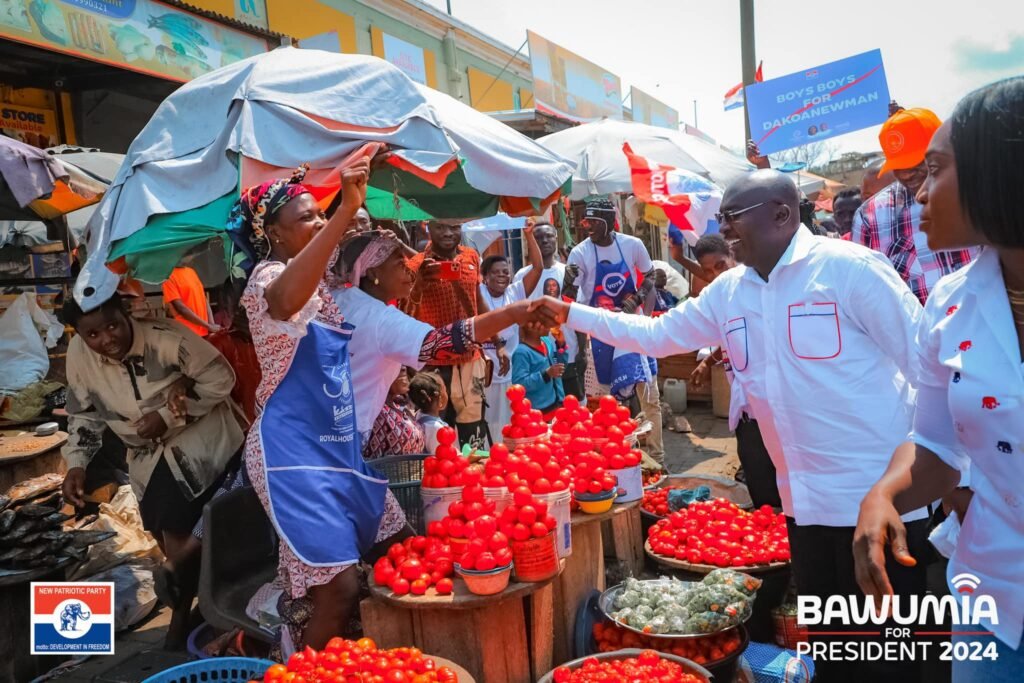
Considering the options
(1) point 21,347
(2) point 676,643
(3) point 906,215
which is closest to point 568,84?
(1) point 21,347

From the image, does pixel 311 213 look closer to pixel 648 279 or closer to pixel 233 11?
pixel 648 279

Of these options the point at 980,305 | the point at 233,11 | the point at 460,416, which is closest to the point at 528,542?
the point at 980,305

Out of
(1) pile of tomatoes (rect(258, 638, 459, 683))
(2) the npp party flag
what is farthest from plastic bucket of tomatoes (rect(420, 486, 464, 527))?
(2) the npp party flag

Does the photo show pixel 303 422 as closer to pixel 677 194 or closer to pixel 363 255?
pixel 363 255

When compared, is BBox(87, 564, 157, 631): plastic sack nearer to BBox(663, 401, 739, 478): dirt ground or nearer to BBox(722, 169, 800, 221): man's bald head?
BBox(722, 169, 800, 221): man's bald head

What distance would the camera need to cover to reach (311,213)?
2.91 m

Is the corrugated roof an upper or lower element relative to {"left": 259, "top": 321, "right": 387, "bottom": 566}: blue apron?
upper

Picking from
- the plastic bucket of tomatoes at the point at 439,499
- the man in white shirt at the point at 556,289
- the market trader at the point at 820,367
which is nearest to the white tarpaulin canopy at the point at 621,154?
the man in white shirt at the point at 556,289

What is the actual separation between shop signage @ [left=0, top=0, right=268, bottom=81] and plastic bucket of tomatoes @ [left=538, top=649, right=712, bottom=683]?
8.12 meters

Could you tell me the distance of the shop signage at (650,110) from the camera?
26339mm

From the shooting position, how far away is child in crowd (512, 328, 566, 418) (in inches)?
266

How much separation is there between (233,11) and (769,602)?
38.2ft

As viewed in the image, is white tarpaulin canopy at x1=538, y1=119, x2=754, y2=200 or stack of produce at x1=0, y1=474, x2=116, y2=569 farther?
white tarpaulin canopy at x1=538, y1=119, x2=754, y2=200

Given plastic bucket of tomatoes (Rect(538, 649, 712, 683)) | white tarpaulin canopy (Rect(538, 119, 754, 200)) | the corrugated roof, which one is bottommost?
plastic bucket of tomatoes (Rect(538, 649, 712, 683))
